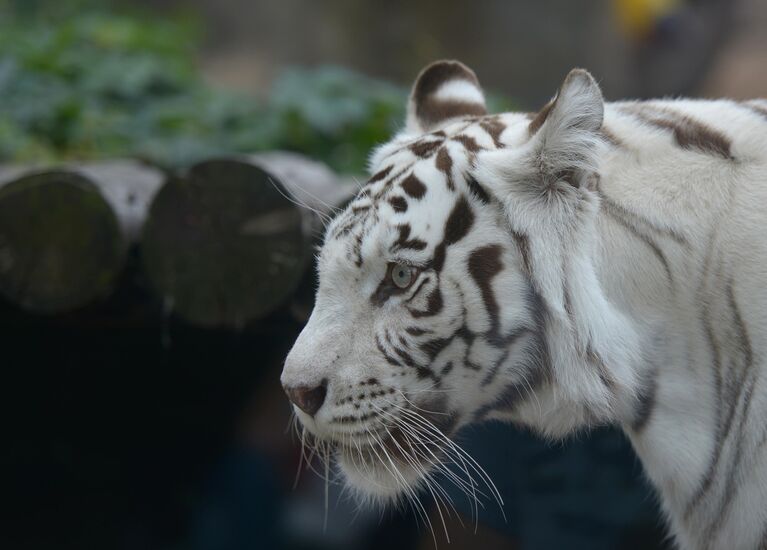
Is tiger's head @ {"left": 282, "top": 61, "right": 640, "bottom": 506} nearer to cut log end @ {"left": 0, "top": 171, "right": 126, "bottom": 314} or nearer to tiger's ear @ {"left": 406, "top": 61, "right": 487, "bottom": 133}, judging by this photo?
tiger's ear @ {"left": 406, "top": 61, "right": 487, "bottom": 133}

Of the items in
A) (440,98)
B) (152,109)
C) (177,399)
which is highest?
(440,98)

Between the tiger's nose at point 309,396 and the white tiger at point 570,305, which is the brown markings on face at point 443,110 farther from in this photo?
the tiger's nose at point 309,396

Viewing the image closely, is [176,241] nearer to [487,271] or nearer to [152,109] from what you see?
[487,271]

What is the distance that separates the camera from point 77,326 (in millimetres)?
2607

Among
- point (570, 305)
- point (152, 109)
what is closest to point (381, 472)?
point (570, 305)

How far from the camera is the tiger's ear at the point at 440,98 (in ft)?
5.73

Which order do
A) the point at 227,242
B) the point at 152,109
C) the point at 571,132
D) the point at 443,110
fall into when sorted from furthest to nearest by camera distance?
the point at 152,109, the point at 227,242, the point at 443,110, the point at 571,132

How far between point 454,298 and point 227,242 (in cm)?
80

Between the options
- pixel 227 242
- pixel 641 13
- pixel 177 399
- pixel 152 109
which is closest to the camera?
pixel 227 242

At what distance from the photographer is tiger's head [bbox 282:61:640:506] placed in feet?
4.53

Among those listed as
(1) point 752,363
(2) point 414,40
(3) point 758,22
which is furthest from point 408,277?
(3) point 758,22

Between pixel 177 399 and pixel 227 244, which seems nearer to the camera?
pixel 227 244

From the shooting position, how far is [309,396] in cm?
143

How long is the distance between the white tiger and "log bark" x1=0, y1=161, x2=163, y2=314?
83cm
